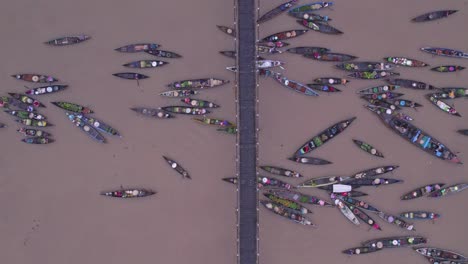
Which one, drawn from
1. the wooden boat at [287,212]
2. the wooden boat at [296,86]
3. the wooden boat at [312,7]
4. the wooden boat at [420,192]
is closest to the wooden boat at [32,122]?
the wooden boat at [287,212]

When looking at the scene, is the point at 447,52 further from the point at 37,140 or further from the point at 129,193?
the point at 37,140

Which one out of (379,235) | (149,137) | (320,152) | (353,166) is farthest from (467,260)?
(149,137)

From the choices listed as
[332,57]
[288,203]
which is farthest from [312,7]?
[288,203]

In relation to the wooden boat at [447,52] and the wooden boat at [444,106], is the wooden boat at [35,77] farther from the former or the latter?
the wooden boat at [444,106]

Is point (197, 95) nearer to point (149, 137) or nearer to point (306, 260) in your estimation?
point (149, 137)

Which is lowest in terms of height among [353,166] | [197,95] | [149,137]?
[353,166]

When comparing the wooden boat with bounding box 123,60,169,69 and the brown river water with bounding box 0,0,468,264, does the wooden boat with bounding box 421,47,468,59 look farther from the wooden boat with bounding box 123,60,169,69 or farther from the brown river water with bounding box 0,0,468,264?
the wooden boat with bounding box 123,60,169,69
